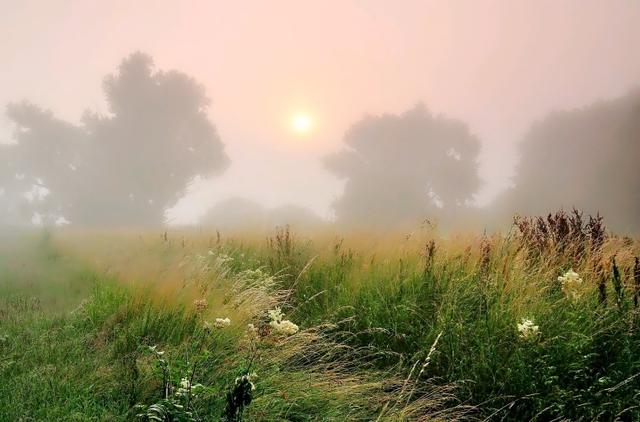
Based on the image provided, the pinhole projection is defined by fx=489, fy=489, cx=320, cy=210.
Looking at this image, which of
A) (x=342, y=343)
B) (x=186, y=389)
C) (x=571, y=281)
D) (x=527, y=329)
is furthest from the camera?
(x=342, y=343)

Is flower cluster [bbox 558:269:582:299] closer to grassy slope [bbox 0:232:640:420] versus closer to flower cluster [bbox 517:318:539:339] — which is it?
grassy slope [bbox 0:232:640:420]

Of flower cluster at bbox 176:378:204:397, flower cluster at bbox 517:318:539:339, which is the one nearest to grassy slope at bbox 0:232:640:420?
flower cluster at bbox 517:318:539:339

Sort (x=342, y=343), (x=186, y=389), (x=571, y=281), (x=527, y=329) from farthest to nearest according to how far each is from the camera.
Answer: (x=342, y=343), (x=571, y=281), (x=527, y=329), (x=186, y=389)

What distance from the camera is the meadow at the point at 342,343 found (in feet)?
11.6

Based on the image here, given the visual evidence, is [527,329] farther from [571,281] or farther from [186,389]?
[186,389]

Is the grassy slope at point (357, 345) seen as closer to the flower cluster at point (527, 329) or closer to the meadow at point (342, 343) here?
the meadow at point (342, 343)

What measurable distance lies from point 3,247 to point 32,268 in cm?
374

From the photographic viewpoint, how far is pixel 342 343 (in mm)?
4988

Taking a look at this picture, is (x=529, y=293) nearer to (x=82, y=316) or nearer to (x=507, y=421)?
(x=507, y=421)

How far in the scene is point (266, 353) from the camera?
4.40 metres

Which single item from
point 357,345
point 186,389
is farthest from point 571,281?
point 186,389

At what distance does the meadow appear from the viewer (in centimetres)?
354

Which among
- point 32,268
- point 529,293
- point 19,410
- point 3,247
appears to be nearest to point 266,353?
point 19,410

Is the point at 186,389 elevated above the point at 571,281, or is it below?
below
